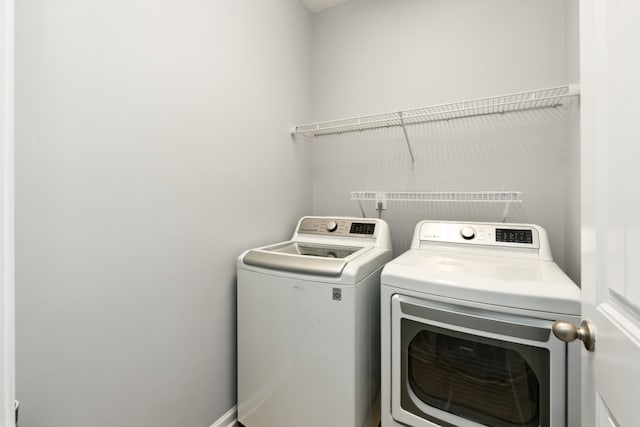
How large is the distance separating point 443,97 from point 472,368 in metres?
1.55

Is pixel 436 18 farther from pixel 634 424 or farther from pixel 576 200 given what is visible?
pixel 634 424

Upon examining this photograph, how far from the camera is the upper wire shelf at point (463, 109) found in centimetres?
139

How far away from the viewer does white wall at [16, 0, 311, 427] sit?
2.70 feet

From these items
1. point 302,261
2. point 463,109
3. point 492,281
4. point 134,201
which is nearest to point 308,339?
point 302,261

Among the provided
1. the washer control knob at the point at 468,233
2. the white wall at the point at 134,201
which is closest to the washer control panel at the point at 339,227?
the white wall at the point at 134,201

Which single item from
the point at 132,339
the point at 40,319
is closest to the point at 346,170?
the point at 132,339

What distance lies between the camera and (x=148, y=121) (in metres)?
1.10

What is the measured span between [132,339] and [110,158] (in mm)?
702

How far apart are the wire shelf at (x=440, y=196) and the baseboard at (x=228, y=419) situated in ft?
4.86

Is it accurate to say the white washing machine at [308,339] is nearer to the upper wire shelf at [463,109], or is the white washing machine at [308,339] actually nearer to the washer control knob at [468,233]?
the washer control knob at [468,233]

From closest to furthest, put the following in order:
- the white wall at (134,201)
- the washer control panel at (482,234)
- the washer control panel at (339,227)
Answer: the white wall at (134,201) → the washer control panel at (482,234) → the washer control panel at (339,227)

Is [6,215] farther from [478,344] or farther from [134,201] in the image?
[478,344]

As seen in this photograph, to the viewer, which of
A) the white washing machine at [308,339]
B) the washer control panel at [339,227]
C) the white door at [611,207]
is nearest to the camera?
the white door at [611,207]

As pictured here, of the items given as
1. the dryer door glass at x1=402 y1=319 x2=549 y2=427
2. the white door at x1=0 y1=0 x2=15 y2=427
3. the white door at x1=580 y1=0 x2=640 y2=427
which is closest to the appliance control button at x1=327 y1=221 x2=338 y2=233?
the dryer door glass at x1=402 y1=319 x2=549 y2=427
